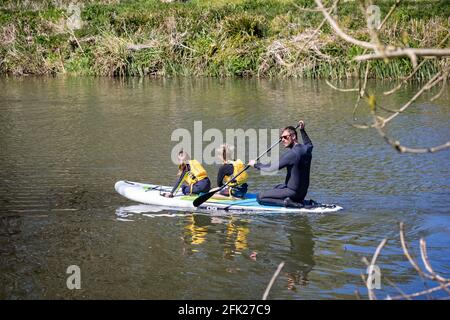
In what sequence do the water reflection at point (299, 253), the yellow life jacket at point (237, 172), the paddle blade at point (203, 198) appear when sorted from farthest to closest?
the yellow life jacket at point (237, 172), the paddle blade at point (203, 198), the water reflection at point (299, 253)

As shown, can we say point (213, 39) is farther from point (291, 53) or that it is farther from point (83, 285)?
point (83, 285)

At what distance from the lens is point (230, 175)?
13523 mm

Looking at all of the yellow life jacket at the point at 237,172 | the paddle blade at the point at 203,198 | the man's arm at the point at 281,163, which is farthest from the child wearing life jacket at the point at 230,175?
the man's arm at the point at 281,163

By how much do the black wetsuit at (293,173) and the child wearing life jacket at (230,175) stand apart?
509 mm

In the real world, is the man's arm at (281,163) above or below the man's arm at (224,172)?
above

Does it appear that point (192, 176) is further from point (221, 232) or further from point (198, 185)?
point (221, 232)

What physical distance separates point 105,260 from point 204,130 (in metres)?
10.3

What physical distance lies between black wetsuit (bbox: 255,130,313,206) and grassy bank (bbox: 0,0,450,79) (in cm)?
1682

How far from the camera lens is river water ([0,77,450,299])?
10180 millimetres

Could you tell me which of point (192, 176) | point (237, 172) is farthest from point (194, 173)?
point (237, 172)

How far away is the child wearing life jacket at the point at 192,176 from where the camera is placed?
13633 mm

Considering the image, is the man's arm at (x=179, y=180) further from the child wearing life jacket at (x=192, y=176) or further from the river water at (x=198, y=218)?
the river water at (x=198, y=218)

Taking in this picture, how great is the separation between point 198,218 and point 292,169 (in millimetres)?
1976
